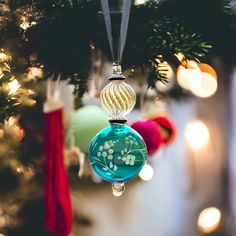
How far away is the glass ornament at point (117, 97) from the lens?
1.83 feet

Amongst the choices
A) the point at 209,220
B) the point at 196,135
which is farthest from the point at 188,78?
the point at 209,220

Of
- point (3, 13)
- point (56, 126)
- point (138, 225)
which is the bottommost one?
point (138, 225)

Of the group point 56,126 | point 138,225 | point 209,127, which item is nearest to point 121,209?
point 138,225

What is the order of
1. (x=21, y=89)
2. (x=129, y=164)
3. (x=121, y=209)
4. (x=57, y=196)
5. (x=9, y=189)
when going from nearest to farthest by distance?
1. (x=129, y=164)
2. (x=21, y=89)
3. (x=57, y=196)
4. (x=9, y=189)
5. (x=121, y=209)

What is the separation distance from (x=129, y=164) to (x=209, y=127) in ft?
2.95

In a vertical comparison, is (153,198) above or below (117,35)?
below

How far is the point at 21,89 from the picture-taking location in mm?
650

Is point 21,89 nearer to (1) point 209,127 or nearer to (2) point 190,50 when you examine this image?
(2) point 190,50

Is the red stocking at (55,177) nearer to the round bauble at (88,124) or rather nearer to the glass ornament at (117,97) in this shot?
the round bauble at (88,124)

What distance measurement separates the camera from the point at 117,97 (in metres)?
0.56

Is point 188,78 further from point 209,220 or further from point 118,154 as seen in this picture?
point 118,154

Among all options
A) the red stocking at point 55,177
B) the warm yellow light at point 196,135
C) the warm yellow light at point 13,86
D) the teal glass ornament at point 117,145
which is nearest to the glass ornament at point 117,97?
the teal glass ornament at point 117,145

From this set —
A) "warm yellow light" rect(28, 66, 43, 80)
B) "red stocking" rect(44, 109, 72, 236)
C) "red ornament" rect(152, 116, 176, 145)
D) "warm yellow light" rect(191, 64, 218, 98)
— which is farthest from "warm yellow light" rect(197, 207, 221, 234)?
"warm yellow light" rect(28, 66, 43, 80)

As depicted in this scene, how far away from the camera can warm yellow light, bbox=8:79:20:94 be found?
62cm
